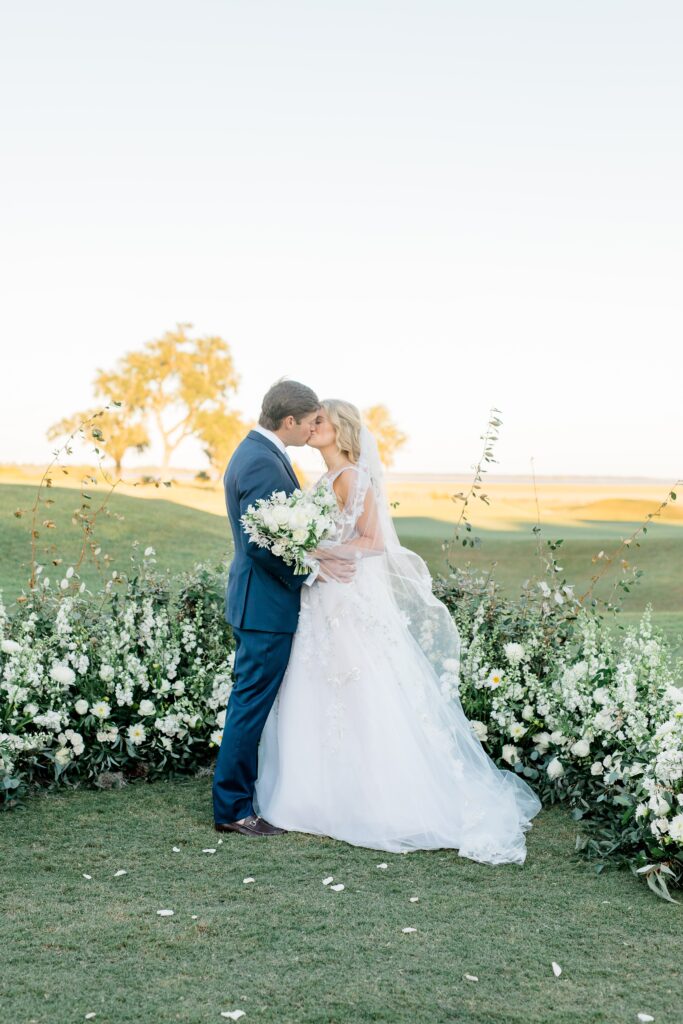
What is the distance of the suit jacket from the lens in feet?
16.8

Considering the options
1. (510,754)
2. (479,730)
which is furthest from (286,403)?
(510,754)

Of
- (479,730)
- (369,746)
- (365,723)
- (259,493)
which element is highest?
(259,493)

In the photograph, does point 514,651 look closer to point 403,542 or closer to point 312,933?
point 312,933

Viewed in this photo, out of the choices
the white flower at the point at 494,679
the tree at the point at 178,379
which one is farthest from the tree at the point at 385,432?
the white flower at the point at 494,679

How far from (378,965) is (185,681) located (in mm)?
3038

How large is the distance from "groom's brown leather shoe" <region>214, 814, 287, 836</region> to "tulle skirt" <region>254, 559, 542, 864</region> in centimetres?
5

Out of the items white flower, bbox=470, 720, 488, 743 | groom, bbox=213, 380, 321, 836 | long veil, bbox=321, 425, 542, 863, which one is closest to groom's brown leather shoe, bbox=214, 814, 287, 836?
groom, bbox=213, 380, 321, 836

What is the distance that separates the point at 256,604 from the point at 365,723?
89cm

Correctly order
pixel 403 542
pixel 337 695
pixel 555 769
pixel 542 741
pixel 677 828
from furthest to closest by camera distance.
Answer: pixel 403 542, pixel 542 741, pixel 555 769, pixel 337 695, pixel 677 828

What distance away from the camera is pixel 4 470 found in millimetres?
41812

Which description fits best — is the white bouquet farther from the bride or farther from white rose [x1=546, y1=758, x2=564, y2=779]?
white rose [x1=546, y1=758, x2=564, y2=779]

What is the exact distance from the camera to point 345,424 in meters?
5.38

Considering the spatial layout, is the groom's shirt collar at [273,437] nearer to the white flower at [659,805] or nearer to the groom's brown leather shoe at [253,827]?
the groom's brown leather shoe at [253,827]

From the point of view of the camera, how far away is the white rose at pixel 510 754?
6.14 m
